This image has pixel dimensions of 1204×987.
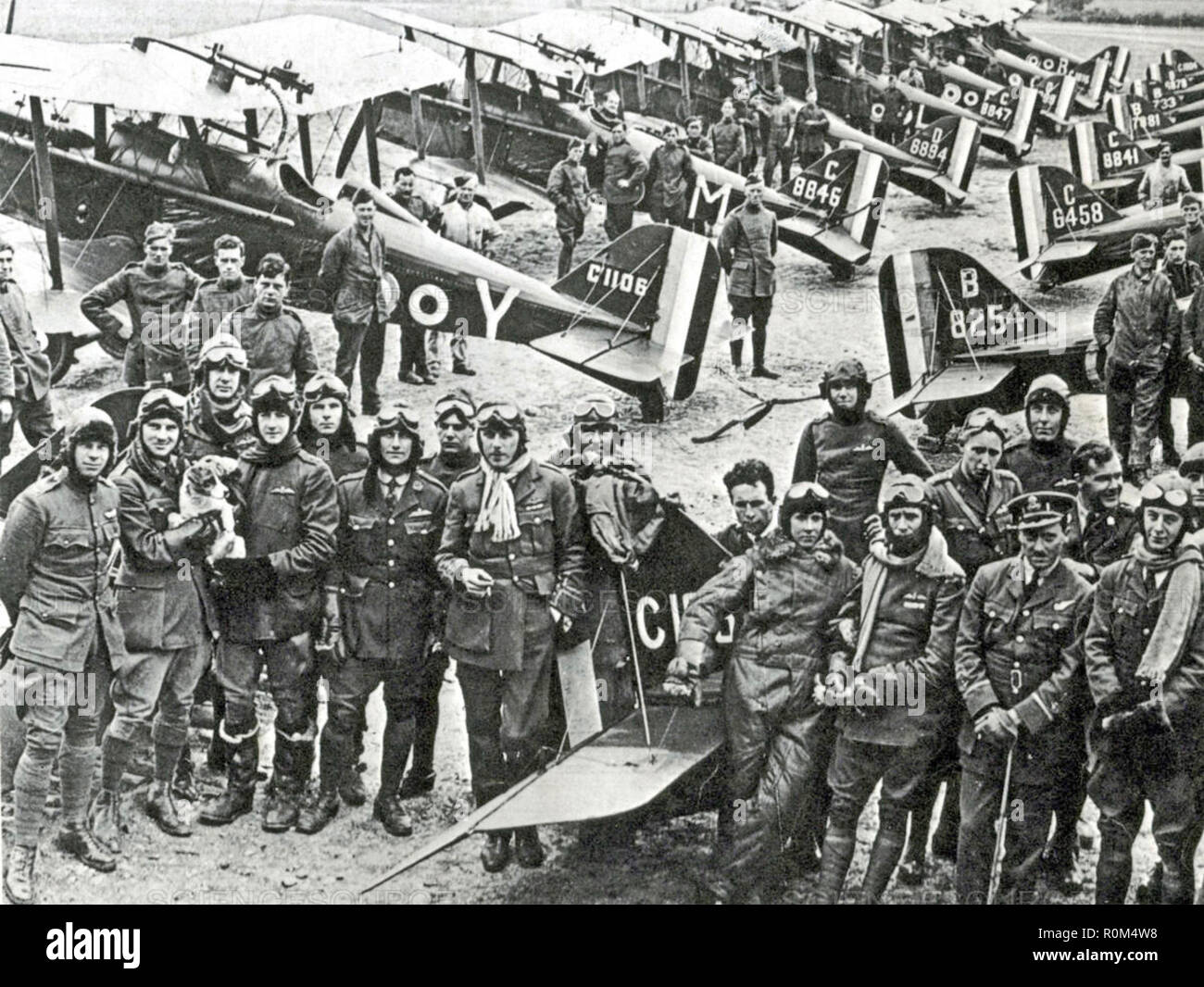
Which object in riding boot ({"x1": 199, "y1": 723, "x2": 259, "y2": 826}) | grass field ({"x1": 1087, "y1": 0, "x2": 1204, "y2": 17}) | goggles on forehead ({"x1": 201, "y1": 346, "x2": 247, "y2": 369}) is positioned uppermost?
grass field ({"x1": 1087, "y1": 0, "x2": 1204, "y2": 17})

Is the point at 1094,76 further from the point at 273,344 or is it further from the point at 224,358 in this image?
the point at 224,358

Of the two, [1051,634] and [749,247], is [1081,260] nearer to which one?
[749,247]

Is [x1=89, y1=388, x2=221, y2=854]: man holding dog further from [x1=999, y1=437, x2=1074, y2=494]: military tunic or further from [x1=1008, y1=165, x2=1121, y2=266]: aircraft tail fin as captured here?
[x1=1008, y1=165, x2=1121, y2=266]: aircraft tail fin

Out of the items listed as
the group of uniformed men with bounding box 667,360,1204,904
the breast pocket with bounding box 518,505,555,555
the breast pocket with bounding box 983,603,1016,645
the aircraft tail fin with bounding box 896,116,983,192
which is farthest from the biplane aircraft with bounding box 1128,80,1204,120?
the breast pocket with bounding box 518,505,555,555

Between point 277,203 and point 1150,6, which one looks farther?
point 277,203

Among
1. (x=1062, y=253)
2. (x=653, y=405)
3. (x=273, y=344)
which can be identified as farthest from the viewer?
(x=1062, y=253)

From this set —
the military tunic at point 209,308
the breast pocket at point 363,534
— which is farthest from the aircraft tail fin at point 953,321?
the military tunic at point 209,308

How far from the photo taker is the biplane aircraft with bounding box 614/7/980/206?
7.41m

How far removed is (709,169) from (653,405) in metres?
2.15

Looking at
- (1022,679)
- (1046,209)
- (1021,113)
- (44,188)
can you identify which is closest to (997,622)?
(1022,679)

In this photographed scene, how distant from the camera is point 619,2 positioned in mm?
7180

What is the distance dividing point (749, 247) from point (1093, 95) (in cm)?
230

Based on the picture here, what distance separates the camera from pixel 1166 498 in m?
5.29
